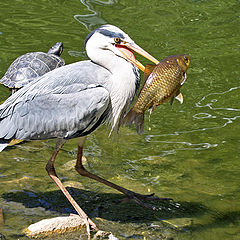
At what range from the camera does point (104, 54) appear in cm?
619

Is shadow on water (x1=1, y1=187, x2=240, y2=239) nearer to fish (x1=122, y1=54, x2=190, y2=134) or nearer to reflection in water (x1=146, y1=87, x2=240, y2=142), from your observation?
fish (x1=122, y1=54, x2=190, y2=134)

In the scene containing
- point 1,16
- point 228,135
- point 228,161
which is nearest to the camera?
point 228,161

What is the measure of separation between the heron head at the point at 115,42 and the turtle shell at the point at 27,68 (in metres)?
4.27

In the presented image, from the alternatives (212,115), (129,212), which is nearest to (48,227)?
(129,212)

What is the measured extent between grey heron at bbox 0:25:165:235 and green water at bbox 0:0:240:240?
59 centimetres

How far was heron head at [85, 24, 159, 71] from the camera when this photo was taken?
20.0 feet

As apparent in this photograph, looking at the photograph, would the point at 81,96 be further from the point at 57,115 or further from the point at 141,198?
the point at 141,198

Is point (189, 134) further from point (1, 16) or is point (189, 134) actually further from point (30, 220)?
point (1, 16)

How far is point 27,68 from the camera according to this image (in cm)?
1052

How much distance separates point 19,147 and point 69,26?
618 cm

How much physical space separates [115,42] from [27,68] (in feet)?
15.7

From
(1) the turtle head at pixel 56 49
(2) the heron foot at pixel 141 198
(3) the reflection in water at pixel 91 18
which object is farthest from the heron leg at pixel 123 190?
(3) the reflection in water at pixel 91 18

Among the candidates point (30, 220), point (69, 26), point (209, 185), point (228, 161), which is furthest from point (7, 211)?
point (69, 26)

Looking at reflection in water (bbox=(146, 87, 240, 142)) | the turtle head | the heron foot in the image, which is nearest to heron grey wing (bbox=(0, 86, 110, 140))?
the heron foot
